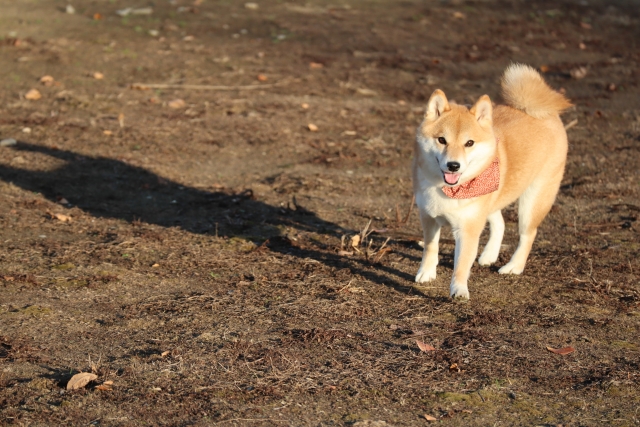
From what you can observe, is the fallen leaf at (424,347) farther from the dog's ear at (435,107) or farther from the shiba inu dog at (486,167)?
the dog's ear at (435,107)

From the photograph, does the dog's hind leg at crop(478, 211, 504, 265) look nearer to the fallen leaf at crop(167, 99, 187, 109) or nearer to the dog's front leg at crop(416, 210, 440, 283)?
the dog's front leg at crop(416, 210, 440, 283)

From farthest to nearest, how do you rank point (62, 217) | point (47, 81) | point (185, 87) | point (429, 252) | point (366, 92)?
point (366, 92)
point (185, 87)
point (47, 81)
point (62, 217)
point (429, 252)

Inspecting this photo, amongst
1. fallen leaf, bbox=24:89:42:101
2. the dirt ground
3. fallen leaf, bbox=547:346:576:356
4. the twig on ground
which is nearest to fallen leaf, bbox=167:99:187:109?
the dirt ground

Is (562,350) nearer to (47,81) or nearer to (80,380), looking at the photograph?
(80,380)

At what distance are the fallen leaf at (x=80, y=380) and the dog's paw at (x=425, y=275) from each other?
2498 millimetres

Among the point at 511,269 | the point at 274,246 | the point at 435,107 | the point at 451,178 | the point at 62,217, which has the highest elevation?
the point at 435,107

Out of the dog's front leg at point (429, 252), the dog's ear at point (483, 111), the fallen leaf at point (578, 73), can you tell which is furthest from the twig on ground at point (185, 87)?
the dog's ear at point (483, 111)

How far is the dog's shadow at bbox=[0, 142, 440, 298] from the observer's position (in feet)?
21.7

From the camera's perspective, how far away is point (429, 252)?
570 centimetres

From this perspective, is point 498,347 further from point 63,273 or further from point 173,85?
point 173,85

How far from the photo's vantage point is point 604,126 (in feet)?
33.9

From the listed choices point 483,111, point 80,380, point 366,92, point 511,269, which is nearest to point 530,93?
point 483,111

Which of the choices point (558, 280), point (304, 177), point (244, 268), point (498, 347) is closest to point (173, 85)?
point (304, 177)

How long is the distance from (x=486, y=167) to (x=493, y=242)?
3.52 ft
